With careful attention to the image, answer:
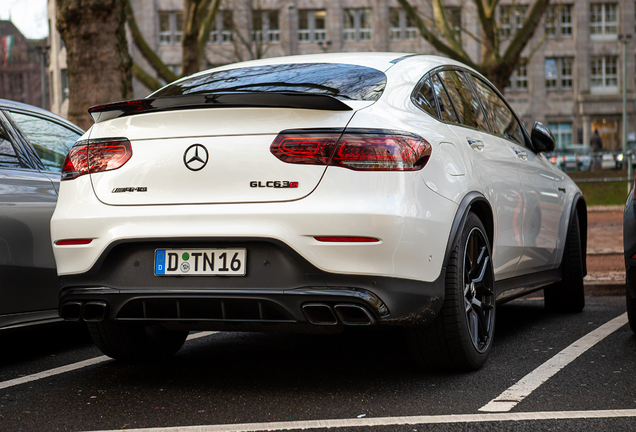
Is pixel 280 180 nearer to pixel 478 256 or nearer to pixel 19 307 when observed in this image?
pixel 478 256

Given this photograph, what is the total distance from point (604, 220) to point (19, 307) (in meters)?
11.1

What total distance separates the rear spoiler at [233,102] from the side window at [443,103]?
900mm

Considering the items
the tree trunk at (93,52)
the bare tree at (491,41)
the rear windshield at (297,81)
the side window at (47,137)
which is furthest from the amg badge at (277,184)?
the bare tree at (491,41)

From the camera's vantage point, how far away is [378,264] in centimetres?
341

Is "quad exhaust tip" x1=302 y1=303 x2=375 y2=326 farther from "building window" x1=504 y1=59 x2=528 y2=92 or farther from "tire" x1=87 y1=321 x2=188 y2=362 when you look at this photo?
"building window" x1=504 y1=59 x2=528 y2=92

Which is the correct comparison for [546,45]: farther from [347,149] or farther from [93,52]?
[347,149]

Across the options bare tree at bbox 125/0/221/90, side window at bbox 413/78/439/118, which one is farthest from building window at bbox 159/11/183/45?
side window at bbox 413/78/439/118

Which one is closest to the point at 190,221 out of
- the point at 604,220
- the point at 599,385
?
the point at 599,385

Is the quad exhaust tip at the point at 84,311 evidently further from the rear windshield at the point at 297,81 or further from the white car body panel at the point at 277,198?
the rear windshield at the point at 297,81

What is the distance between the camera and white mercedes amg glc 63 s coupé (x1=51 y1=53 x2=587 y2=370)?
11.2 feet

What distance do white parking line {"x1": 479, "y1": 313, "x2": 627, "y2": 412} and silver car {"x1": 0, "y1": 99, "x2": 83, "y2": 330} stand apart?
2.61m

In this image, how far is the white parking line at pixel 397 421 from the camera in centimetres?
320

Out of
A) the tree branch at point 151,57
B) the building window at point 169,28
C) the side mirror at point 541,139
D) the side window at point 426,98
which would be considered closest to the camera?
the side window at point 426,98

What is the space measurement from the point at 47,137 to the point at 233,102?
2.24 metres
